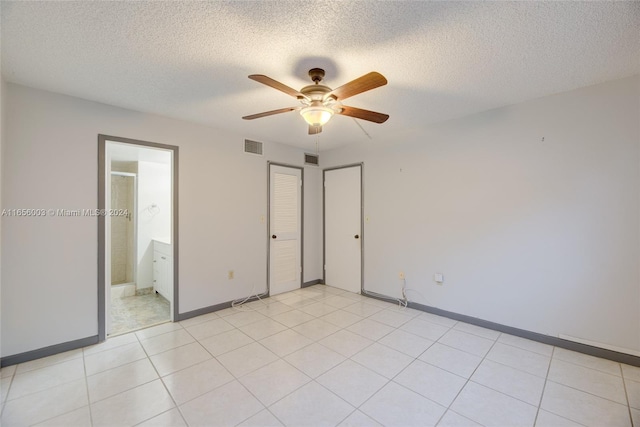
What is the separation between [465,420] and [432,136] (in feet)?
9.77

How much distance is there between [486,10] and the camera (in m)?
1.54

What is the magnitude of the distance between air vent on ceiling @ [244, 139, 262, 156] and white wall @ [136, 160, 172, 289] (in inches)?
64.5

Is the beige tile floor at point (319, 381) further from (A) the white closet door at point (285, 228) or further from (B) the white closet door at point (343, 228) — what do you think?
(B) the white closet door at point (343, 228)

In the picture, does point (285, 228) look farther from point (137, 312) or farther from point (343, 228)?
point (137, 312)

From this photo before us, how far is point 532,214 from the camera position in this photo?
275 centimetres

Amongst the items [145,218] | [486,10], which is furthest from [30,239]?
[486,10]

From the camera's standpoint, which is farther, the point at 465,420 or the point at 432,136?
the point at 432,136

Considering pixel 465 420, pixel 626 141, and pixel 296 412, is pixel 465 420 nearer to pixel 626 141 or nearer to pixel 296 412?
pixel 296 412

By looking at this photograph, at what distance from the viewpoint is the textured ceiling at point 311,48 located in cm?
154

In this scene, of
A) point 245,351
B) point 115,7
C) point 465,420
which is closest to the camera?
point 115,7

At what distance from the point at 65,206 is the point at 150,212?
1.95 meters

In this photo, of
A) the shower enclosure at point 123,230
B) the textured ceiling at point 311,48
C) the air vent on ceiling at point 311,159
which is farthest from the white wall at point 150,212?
the air vent on ceiling at point 311,159

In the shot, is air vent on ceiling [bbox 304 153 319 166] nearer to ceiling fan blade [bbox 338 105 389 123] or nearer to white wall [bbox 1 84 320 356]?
white wall [bbox 1 84 320 356]

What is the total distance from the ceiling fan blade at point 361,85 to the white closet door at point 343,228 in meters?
2.45
